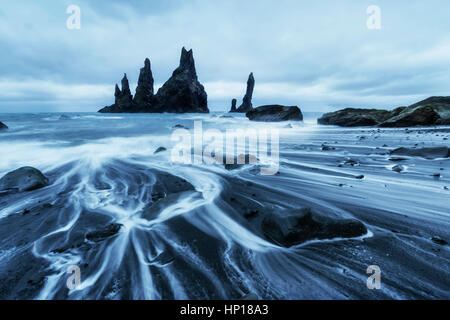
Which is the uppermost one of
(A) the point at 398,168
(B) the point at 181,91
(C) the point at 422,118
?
(B) the point at 181,91

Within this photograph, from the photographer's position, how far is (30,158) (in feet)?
29.5

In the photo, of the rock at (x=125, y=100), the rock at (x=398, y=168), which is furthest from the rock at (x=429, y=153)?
the rock at (x=125, y=100)

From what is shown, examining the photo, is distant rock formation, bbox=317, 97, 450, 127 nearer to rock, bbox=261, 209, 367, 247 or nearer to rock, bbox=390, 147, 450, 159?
rock, bbox=390, 147, 450, 159

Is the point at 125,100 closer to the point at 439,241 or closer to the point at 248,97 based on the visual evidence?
the point at 248,97

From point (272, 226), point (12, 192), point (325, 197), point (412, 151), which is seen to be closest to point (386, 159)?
point (412, 151)

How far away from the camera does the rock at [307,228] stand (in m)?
2.87

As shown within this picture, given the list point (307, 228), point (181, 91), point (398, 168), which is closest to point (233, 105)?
point (181, 91)

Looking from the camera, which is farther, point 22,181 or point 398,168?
point 398,168

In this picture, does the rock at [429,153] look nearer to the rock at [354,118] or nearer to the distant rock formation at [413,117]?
the distant rock formation at [413,117]
